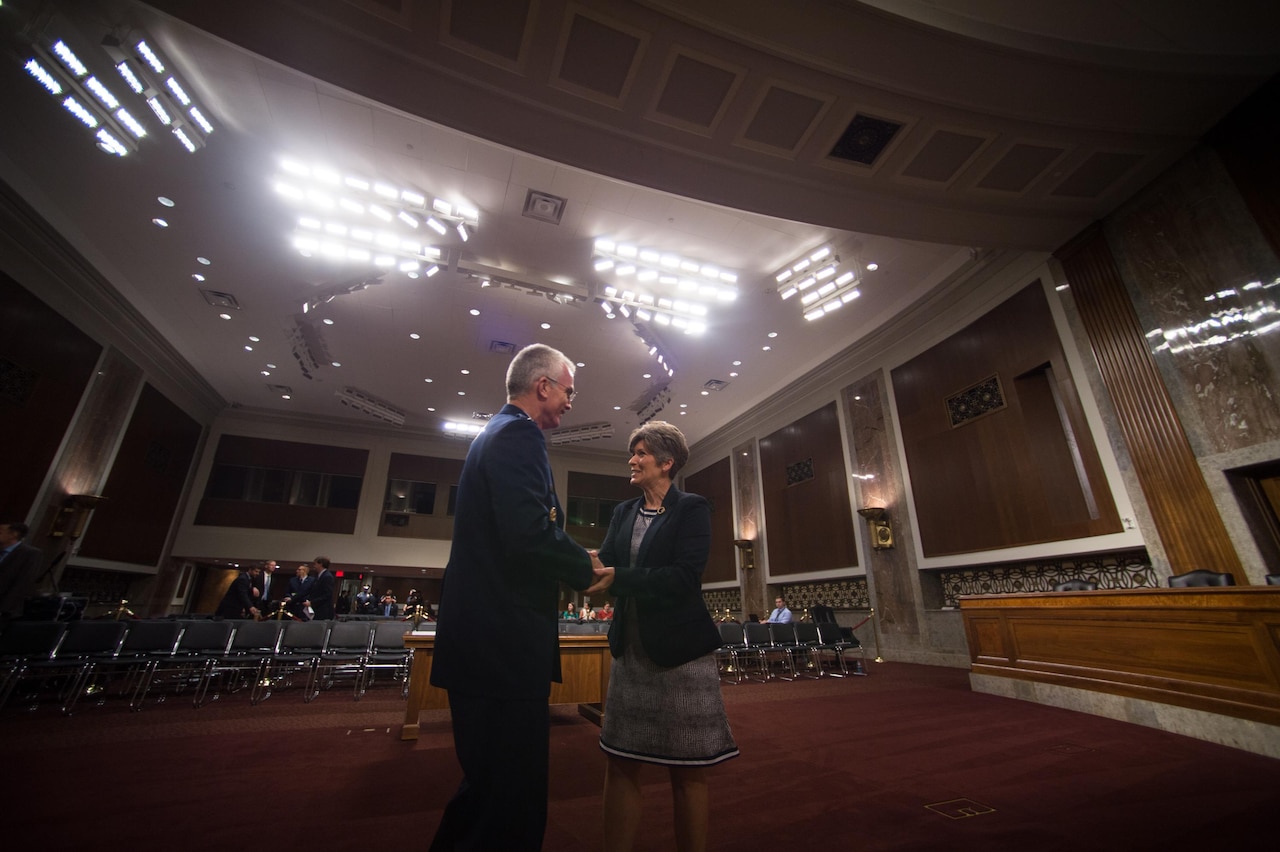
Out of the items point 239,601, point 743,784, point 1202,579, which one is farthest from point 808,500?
point 239,601

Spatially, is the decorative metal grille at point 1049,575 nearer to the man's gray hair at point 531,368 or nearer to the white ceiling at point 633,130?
the white ceiling at point 633,130

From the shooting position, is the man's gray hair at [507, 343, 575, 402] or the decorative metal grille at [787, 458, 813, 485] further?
the decorative metal grille at [787, 458, 813, 485]

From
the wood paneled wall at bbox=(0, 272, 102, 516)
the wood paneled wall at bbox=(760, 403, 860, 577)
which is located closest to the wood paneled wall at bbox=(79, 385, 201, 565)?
the wood paneled wall at bbox=(0, 272, 102, 516)

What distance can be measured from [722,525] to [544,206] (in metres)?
10.3

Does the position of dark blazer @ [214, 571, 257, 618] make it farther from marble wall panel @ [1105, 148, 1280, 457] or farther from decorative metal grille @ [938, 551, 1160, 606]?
marble wall panel @ [1105, 148, 1280, 457]

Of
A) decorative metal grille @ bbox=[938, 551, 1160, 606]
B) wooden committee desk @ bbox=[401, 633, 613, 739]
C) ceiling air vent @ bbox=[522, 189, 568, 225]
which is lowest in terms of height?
wooden committee desk @ bbox=[401, 633, 613, 739]

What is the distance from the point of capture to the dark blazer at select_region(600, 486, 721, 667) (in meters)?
1.47

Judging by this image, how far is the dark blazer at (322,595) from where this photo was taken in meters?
7.51

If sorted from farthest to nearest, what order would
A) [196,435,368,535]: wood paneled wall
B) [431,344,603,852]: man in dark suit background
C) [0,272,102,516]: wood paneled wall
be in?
1. [196,435,368,535]: wood paneled wall
2. [0,272,102,516]: wood paneled wall
3. [431,344,603,852]: man in dark suit background

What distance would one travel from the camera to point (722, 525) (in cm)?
1442

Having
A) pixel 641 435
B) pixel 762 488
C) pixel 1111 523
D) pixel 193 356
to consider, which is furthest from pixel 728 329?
pixel 193 356

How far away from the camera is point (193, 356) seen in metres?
11.1

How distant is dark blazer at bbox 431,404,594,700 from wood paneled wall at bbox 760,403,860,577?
9.66 metres

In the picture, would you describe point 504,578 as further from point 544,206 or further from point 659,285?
point 659,285
